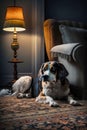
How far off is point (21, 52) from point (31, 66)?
23 centimetres

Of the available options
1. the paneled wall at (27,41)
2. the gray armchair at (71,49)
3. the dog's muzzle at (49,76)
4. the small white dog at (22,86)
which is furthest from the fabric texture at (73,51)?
the paneled wall at (27,41)

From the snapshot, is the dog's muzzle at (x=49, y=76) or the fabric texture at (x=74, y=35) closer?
the dog's muzzle at (x=49, y=76)

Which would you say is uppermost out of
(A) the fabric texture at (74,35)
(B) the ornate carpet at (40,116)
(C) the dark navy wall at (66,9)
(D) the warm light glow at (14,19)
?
(C) the dark navy wall at (66,9)

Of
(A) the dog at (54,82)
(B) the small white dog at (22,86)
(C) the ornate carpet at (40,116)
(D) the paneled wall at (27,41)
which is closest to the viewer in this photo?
(C) the ornate carpet at (40,116)

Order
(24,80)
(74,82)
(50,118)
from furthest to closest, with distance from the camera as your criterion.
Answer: (24,80), (74,82), (50,118)

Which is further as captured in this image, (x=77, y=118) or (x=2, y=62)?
(x=2, y=62)

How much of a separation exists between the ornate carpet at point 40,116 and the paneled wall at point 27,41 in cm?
96

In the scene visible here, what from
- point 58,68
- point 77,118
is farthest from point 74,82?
point 77,118

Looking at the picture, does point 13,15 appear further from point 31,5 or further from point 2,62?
point 2,62

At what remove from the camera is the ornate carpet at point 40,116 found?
137 cm

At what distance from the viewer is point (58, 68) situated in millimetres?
2180

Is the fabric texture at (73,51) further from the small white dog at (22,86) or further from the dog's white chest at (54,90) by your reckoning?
the small white dog at (22,86)

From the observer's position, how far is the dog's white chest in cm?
219

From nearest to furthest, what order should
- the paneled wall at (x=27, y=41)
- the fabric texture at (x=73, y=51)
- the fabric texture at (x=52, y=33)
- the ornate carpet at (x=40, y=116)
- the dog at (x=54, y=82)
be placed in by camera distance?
the ornate carpet at (x=40, y=116), the fabric texture at (x=73, y=51), the dog at (x=54, y=82), the fabric texture at (x=52, y=33), the paneled wall at (x=27, y=41)
